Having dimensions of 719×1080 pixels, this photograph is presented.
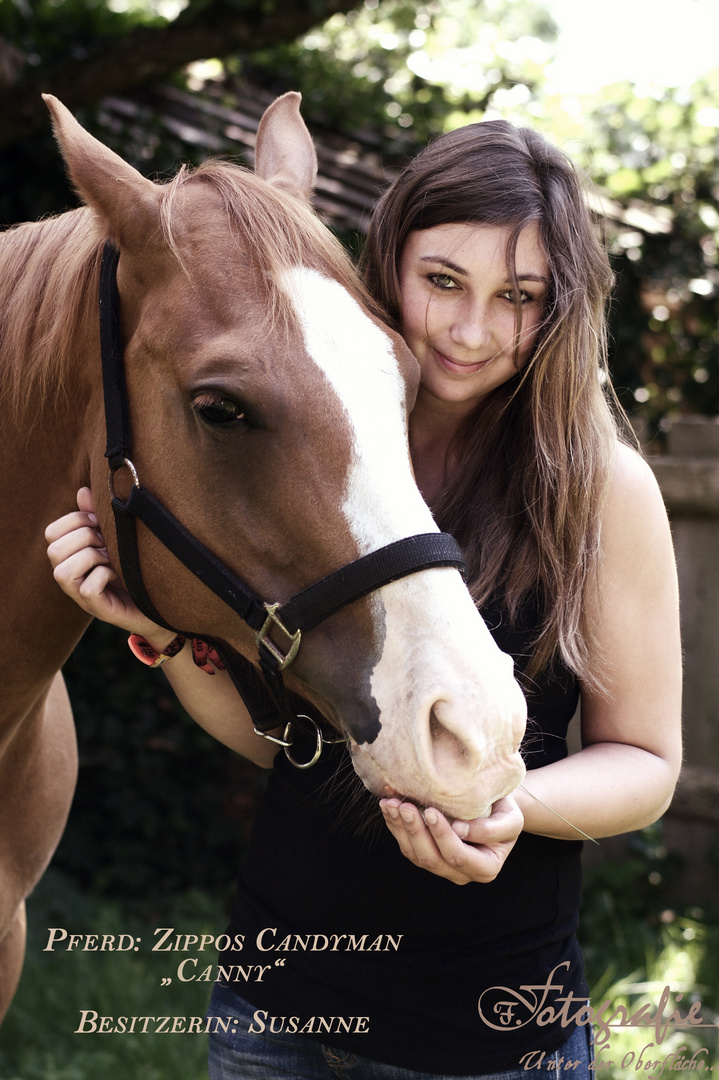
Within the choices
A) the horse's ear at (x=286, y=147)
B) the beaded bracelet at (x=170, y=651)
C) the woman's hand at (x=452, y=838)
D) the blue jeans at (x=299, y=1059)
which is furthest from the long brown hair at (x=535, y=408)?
the blue jeans at (x=299, y=1059)

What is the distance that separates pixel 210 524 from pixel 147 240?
A: 0.45 m

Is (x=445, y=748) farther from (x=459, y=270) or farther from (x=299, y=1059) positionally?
(x=459, y=270)

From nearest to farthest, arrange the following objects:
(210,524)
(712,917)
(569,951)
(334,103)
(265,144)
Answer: (210,524), (569,951), (265,144), (712,917), (334,103)

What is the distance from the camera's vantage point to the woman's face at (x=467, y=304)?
148 cm

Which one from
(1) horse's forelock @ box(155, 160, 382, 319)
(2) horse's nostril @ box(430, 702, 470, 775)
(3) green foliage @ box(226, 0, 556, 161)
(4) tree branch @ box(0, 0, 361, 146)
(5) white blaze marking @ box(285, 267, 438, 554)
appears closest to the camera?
(2) horse's nostril @ box(430, 702, 470, 775)

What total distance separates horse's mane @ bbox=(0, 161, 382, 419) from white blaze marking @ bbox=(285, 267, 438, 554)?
43 millimetres

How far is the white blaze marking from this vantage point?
1190mm

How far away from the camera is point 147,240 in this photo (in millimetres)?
1363

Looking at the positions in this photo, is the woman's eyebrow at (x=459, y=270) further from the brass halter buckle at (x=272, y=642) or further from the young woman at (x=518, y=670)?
the brass halter buckle at (x=272, y=642)

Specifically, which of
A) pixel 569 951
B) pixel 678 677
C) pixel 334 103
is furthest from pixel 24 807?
pixel 334 103

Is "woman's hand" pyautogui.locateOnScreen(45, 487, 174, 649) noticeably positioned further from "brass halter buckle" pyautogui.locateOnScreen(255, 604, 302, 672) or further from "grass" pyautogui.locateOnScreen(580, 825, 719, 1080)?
"grass" pyautogui.locateOnScreen(580, 825, 719, 1080)

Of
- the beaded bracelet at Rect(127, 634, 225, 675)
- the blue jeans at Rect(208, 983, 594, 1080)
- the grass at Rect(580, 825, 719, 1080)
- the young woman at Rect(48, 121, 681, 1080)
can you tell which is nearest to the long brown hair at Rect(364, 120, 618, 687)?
the young woman at Rect(48, 121, 681, 1080)

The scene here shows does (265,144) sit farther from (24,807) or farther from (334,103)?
(334,103)

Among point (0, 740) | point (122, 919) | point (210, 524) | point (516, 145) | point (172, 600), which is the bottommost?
point (122, 919)
